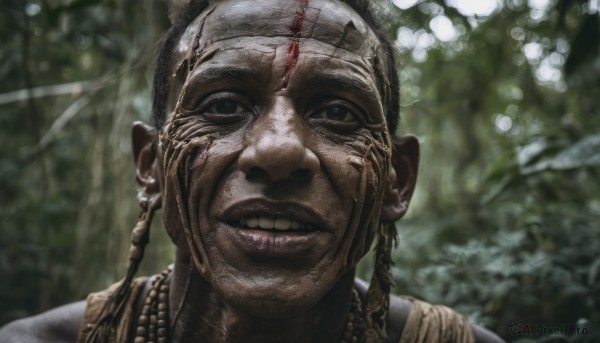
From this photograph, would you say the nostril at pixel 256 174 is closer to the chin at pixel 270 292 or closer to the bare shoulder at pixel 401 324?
the chin at pixel 270 292

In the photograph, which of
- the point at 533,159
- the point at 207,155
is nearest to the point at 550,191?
the point at 533,159

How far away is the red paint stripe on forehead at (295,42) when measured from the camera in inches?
61.9

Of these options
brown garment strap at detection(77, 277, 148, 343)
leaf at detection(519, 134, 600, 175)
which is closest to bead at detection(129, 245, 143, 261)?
brown garment strap at detection(77, 277, 148, 343)

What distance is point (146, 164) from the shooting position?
1.97 meters

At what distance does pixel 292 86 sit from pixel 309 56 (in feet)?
0.34

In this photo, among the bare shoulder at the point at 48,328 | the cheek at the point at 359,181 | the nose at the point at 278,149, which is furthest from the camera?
the bare shoulder at the point at 48,328

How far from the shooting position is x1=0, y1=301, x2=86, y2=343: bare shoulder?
77.5 inches

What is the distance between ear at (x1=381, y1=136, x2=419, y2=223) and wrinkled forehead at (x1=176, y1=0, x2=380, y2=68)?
1.27ft

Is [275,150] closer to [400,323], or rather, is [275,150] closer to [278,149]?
[278,149]

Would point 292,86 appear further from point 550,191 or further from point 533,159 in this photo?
point 550,191

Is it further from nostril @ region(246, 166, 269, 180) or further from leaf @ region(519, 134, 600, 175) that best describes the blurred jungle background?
nostril @ region(246, 166, 269, 180)

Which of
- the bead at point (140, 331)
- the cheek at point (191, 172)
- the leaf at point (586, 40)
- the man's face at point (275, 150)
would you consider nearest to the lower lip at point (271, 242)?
the man's face at point (275, 150)

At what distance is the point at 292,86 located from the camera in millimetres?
1573

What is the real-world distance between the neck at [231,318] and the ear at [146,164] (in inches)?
8.7
